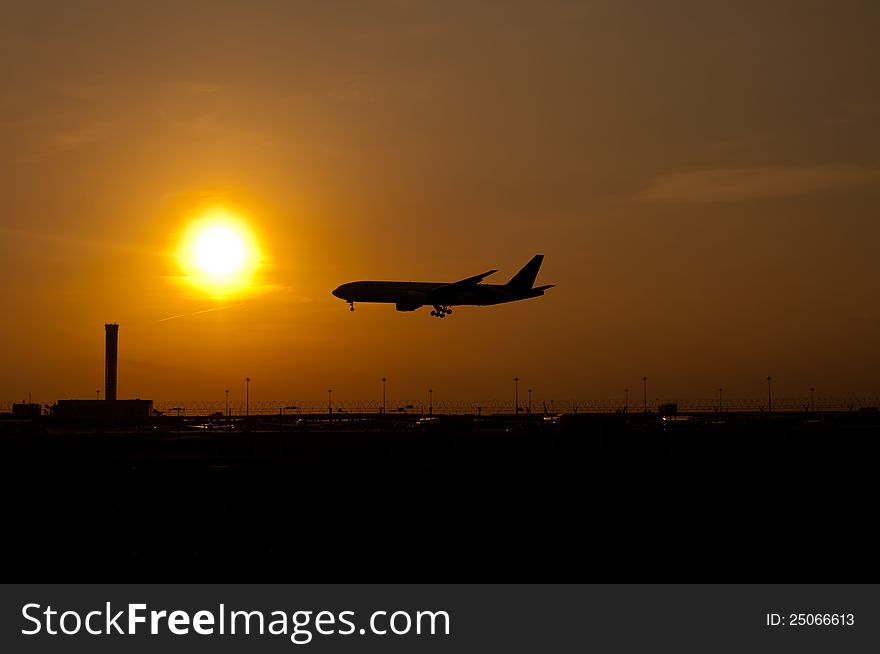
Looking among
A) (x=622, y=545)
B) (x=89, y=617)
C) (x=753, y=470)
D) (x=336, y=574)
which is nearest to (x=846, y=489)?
(x=753, y=470)

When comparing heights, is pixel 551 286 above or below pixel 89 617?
above

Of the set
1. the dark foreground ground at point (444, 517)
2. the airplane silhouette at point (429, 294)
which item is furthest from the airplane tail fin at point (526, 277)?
the dark foreground ground at point (444, 517)

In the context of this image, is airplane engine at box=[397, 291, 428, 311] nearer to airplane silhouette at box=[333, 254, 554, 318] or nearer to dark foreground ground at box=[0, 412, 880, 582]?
airplane silhouette at box=[333, 254, 554, 318]

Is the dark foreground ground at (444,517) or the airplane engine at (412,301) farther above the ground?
the airplane engine at (412,301)

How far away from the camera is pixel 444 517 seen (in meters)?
57.7

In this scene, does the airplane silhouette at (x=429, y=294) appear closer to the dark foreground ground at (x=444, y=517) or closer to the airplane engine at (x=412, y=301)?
the airplane engine at (x=412, y=301)

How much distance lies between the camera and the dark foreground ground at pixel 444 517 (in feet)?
144

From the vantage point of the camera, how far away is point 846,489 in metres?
70.6

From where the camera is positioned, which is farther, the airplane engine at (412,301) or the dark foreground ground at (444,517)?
the airplane engine at (412,301)

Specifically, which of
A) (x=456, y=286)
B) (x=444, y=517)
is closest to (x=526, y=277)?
(x=456, y=286)

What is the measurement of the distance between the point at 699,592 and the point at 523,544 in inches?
482

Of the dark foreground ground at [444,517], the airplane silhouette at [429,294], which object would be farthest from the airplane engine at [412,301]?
the dark foreground ground at [444,517]

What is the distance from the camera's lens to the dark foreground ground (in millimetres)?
44031

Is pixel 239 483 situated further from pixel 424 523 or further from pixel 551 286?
pixel 551 286
